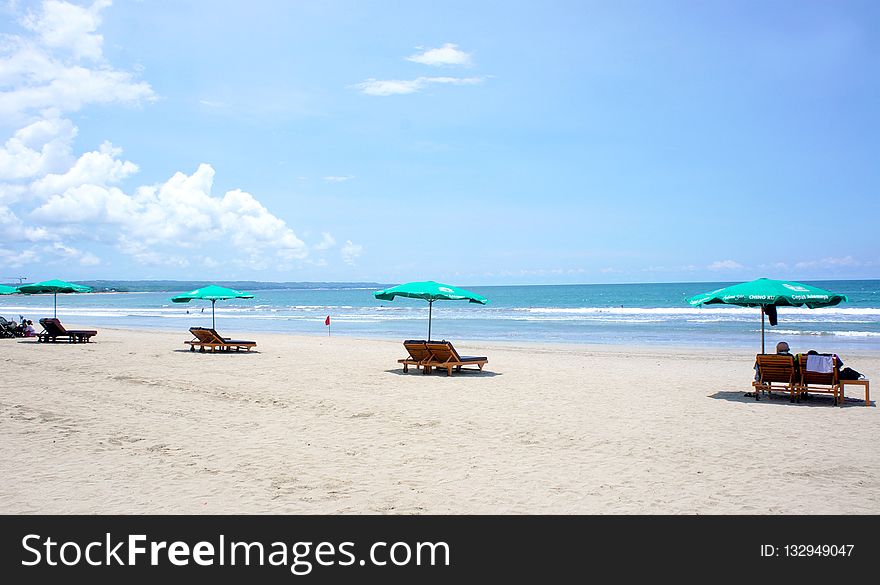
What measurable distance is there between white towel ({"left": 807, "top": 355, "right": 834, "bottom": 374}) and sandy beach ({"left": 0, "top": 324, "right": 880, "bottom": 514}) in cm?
52

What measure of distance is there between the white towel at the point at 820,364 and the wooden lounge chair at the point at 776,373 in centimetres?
22

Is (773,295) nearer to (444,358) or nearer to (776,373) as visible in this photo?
(776,373)

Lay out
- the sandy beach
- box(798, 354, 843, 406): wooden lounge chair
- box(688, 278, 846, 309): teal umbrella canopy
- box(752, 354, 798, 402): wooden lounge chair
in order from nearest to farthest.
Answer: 1. the sandy beach
2. box(798, 354, 843, 406): wooden lounge chair
3. box(752, 354, 798, 402): wooden lounge chair
4. box(688, 278, 846, 309): teal umbrella canopy

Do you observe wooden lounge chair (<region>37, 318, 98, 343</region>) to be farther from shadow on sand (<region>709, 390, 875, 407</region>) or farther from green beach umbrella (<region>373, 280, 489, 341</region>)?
shadow on sand (<region>709, 390, 875, 407</region>)

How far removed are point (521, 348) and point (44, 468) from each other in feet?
54.2

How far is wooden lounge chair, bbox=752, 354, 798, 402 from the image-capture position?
34.2 ft

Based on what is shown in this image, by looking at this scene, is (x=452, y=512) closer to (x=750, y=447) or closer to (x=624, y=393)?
(x=750, y=447)

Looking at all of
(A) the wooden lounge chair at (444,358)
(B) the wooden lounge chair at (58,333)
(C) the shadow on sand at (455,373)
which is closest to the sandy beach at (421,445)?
(C) the shadow on sand at (455,373)

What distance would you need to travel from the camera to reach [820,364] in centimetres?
1025

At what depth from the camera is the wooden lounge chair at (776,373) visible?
1042cm

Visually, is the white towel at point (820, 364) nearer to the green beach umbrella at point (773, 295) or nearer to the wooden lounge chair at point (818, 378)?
the wooden lounge chair at point (818, 378)

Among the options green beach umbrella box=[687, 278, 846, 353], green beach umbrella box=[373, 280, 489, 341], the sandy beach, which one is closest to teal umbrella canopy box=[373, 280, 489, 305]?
green beach umbrella box=[373, 280, 489, 341]
